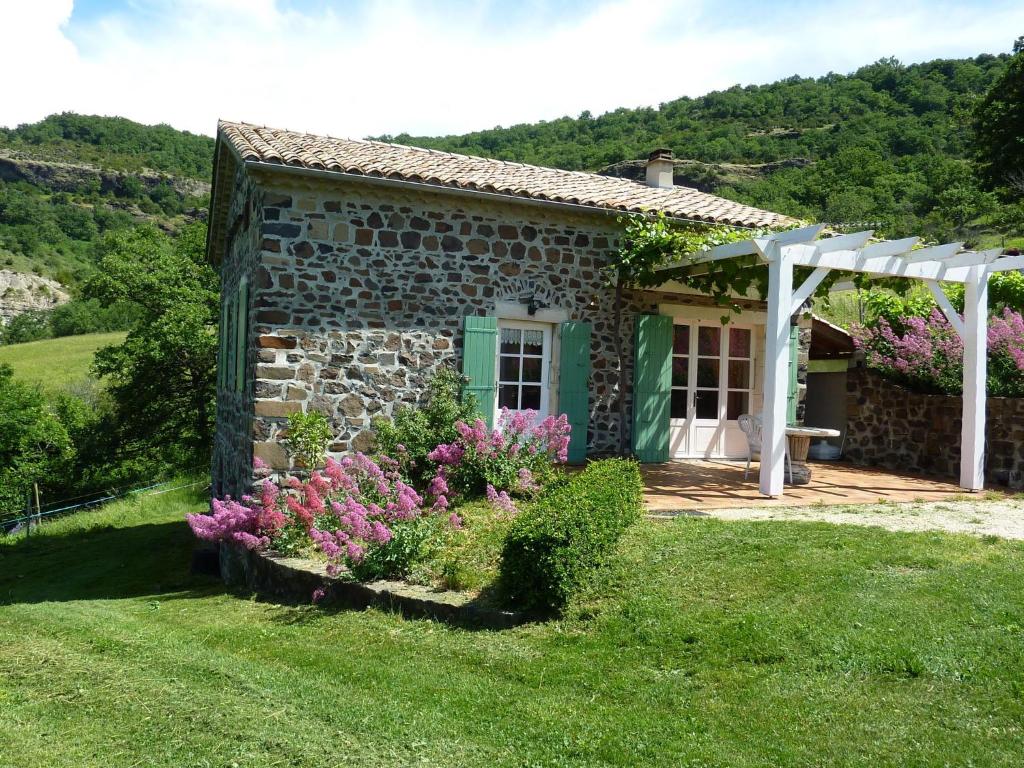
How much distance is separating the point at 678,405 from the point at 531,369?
226cm

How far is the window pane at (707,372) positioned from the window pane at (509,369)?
2.69 meters

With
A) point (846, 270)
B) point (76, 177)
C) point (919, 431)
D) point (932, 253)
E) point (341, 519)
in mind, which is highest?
point (76, 177)

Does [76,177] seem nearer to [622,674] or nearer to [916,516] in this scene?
[916,516]

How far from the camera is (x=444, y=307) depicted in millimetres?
9219

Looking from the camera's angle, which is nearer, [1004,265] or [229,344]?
[1004,265]

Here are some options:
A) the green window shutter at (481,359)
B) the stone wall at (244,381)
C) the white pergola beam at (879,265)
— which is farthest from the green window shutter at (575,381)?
the stone wall at (244,381)

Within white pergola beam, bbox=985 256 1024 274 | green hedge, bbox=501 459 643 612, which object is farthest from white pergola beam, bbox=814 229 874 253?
green hedge, bbox=501 459 643 612

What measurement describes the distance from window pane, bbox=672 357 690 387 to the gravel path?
133 inches

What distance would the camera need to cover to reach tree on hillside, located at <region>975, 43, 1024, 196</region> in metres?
25.4

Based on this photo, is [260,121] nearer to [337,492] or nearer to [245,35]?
[245,35]

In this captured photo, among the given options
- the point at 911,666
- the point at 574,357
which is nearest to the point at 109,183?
the point at 574,357

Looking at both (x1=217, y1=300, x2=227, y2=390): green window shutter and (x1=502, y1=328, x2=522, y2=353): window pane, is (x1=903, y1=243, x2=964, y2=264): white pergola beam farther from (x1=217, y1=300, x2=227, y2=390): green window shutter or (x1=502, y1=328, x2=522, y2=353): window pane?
(x1=217, y1=300, x2=227, y2=390): green window shutter

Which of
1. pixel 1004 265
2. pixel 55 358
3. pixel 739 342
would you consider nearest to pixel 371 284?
pixel 739 342

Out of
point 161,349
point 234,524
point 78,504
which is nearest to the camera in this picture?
point 234,524
